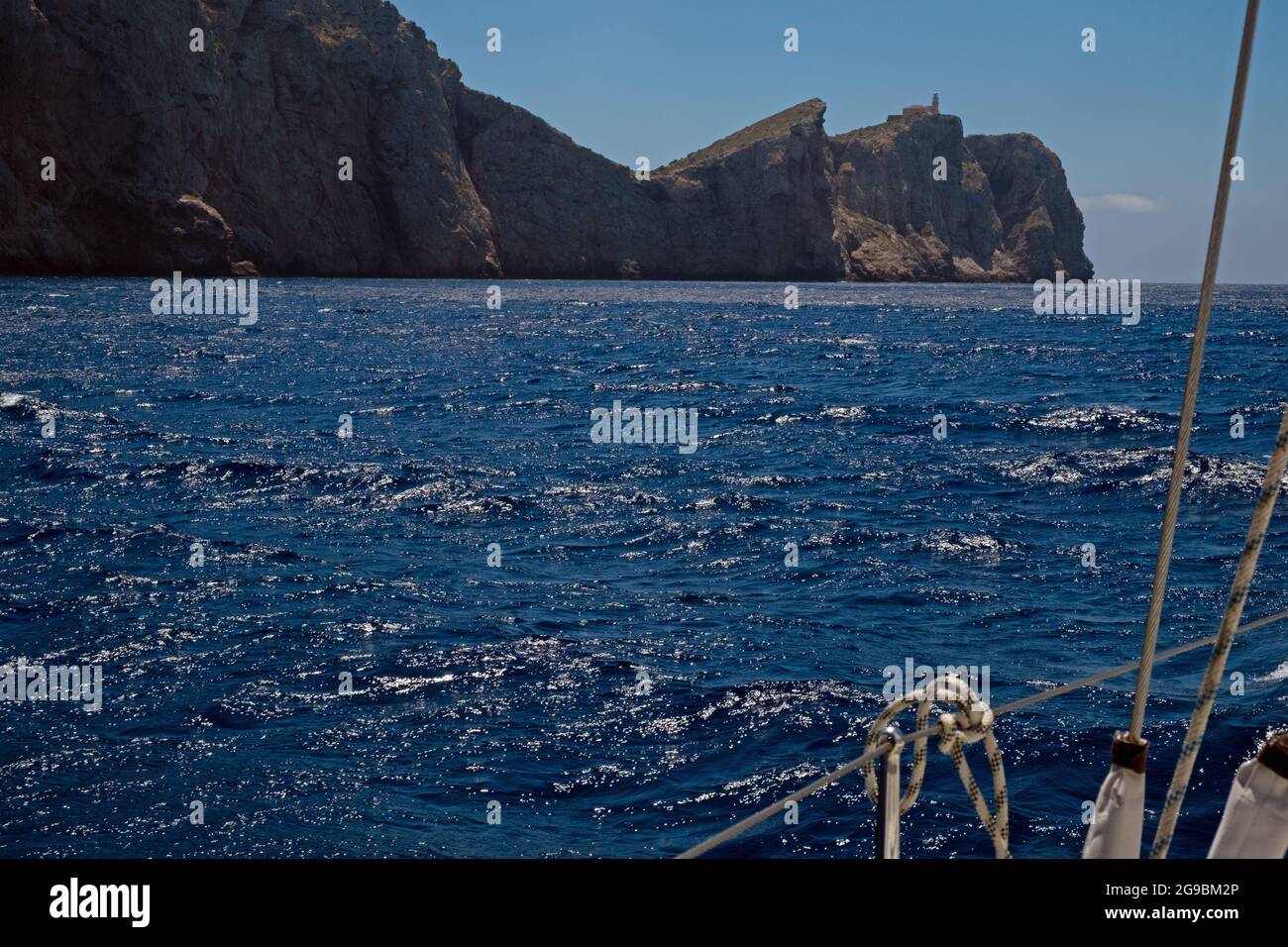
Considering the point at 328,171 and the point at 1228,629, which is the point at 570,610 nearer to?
the point at 1228,629

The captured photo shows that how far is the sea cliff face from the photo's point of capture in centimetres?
10025

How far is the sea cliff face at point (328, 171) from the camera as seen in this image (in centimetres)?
10025

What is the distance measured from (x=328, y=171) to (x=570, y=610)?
420ft

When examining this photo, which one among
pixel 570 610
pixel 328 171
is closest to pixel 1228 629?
pixel 570 610

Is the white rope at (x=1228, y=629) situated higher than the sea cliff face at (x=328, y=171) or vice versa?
the sea cliff face at (x=328, y=171)

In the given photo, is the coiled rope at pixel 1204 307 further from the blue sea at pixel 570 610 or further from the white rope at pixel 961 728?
the blue sea at pixel 570 610

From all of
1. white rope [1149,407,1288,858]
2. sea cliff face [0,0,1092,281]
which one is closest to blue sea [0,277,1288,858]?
white rope [1149,407,1288,858]

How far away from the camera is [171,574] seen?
1437 cm

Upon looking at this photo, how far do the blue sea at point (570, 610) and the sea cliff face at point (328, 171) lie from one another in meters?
81.4

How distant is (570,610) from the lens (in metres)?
13.4

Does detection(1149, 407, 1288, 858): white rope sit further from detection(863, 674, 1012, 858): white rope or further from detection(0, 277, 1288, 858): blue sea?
detection(0, 277, 1288, 858): blue sea

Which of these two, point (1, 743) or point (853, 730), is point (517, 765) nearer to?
point (853, 730)

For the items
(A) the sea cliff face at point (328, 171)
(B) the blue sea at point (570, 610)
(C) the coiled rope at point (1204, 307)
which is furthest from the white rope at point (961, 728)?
(A) the sea cliff face at point (328, 171)

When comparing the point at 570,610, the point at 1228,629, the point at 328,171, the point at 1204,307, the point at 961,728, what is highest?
the point at 328,171
